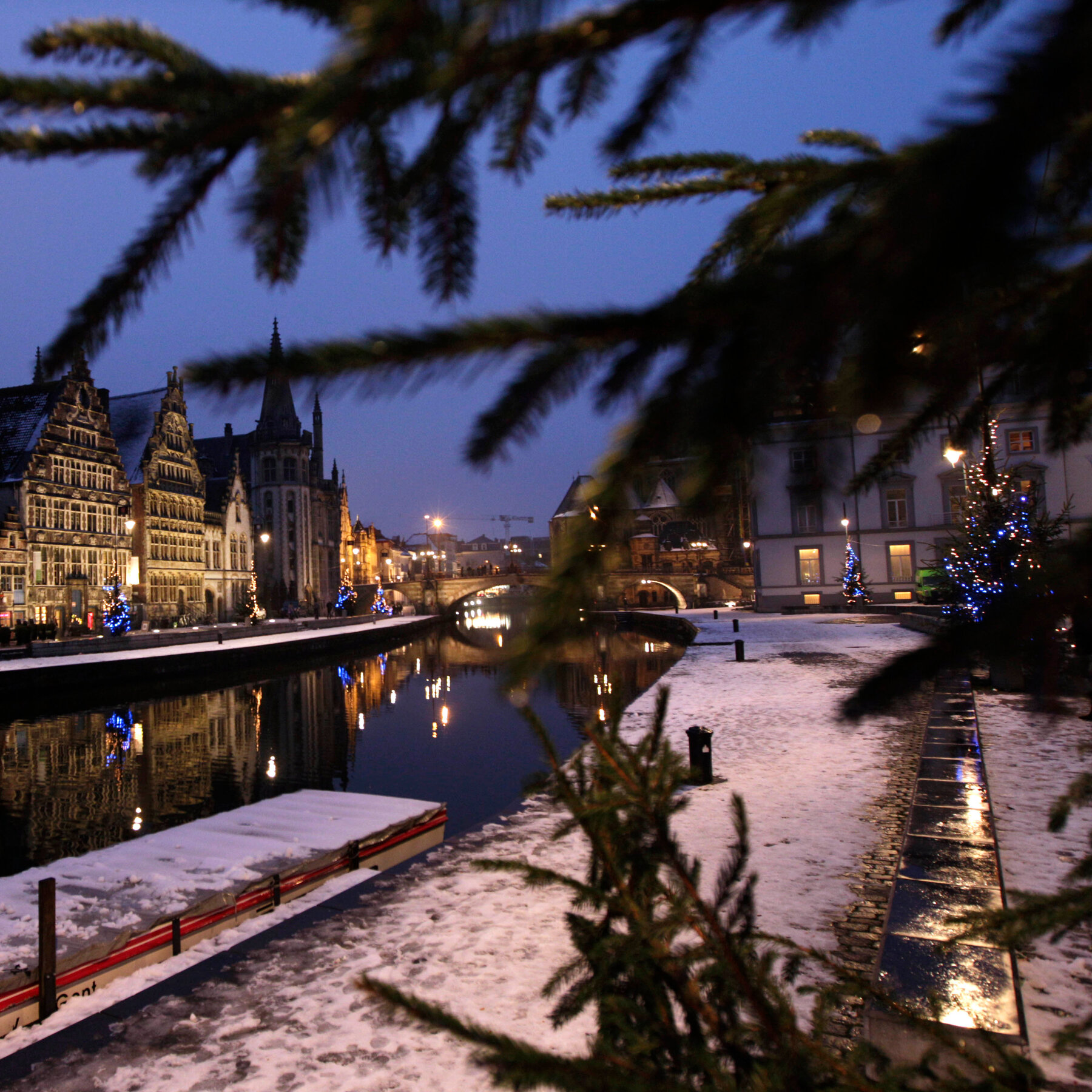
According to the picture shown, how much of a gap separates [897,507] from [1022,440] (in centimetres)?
757

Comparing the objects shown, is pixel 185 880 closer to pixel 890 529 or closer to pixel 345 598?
pixel 890 529

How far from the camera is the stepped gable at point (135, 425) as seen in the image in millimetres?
50156

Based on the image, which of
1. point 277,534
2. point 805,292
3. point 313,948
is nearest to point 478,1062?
point 805,292

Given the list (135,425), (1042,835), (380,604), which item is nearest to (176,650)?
(135,425)

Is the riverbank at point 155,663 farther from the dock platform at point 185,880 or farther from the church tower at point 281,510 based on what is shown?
the church tower at point 281,510

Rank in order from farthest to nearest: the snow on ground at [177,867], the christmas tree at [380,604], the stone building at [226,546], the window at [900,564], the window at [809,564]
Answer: the christmas tree at [380,604]
the stone building at [226,546]
the window at [809,564]
the window at [900,564]
the snow on ground at [177,867]

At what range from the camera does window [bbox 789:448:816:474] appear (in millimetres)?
1191

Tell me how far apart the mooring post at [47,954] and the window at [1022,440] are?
36300 millimetres

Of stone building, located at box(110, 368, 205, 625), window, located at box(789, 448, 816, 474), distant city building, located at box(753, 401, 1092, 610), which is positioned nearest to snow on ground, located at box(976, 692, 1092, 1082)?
window, located at box(789, 448, 816, 474)

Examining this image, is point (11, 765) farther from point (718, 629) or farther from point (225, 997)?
point (718, 629)

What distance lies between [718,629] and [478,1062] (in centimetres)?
3612

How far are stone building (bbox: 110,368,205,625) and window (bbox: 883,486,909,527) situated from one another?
42862 mm

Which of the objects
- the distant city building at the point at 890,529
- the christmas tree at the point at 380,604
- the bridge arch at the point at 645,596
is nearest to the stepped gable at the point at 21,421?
the christmas tree at the point at 380,604

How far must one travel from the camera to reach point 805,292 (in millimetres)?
921
